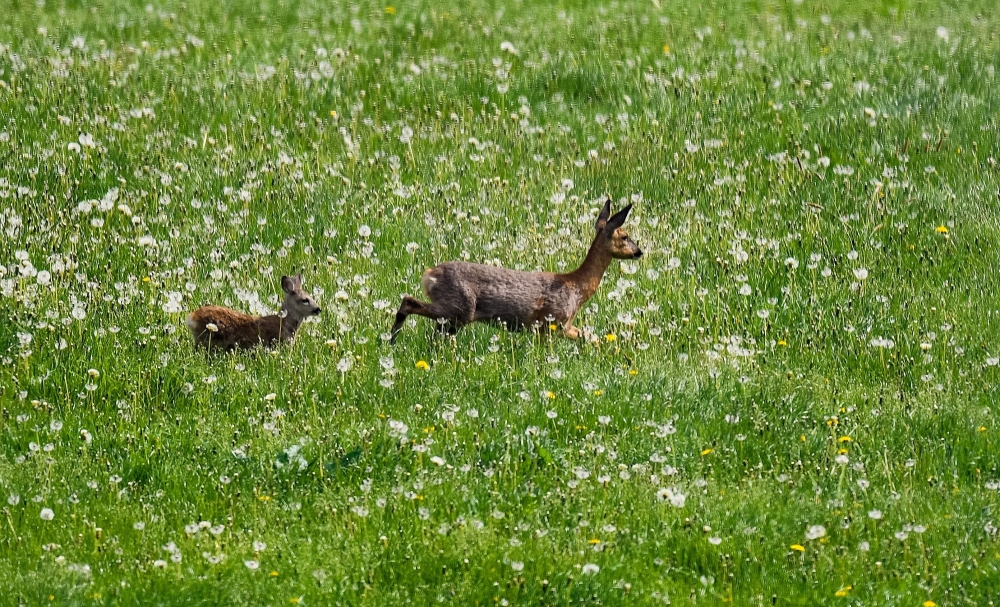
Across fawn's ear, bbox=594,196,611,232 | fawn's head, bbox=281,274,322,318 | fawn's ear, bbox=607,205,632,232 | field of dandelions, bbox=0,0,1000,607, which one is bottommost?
field of dandelions, bbox=0,0,1000,607

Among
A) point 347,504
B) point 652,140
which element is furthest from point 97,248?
point 652,140

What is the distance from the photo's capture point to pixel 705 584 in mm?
6129

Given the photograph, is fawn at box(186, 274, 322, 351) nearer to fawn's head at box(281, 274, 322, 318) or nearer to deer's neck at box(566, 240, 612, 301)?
fawn's head at box(281, 274, 322, 318)

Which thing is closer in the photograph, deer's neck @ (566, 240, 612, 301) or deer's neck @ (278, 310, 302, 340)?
deer's neck @ (278, 310, 302, 340)

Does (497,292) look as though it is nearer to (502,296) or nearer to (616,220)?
(502,296)

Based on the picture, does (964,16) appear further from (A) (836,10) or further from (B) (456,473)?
(B) (456,473)

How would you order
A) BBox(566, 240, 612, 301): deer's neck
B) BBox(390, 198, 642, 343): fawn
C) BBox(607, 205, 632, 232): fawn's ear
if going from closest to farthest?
BBox(390, 198, 642, 343): fawn, BBox(607, 205, 632, 232): fawn's ear, BBox(566, 240, 612, 301): deer's neck

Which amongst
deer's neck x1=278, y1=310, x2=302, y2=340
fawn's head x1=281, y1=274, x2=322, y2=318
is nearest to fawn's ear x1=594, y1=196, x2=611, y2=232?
fawn's head x1=281, y1=274, x2=322, y2=318

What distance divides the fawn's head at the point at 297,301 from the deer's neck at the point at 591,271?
5.64 feet

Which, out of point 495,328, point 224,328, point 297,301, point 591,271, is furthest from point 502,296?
point 224,328

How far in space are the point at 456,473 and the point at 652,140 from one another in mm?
6101

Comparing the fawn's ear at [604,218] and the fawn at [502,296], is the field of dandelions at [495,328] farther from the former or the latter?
the fawn's ear at [604,218]

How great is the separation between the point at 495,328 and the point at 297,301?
4.47 feet

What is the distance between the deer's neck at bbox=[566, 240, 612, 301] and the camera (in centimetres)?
897
